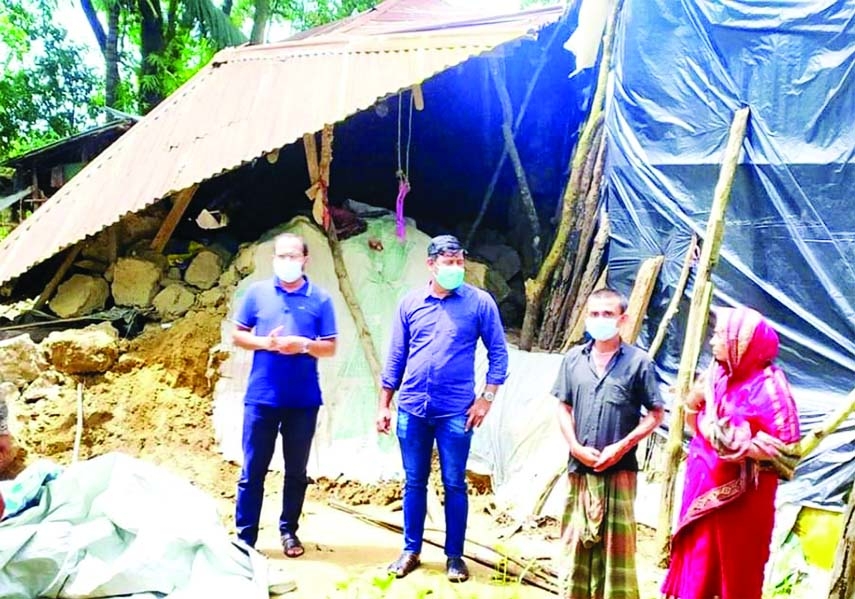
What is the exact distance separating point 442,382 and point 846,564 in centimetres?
177

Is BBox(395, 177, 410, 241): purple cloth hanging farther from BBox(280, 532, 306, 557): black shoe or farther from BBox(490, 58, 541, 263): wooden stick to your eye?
BBox(280, 532, 306, 557): black shoe

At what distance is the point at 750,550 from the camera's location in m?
2.61

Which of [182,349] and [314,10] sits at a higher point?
[314,10]

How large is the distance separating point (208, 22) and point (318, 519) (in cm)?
1238

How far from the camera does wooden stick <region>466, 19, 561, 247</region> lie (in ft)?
22.3

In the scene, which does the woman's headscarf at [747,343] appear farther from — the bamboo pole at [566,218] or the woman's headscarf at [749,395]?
the bamboo pole at [566,218]

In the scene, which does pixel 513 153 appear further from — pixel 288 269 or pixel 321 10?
pixel 321 10

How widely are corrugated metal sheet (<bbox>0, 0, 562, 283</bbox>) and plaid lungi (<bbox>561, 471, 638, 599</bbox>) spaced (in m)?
3.04

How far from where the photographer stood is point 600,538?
294 centimetres

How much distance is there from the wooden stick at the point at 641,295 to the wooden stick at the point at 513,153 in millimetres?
1883

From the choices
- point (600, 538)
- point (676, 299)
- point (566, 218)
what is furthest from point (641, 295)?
point (600, 538)

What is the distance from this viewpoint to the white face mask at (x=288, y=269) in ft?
12.1

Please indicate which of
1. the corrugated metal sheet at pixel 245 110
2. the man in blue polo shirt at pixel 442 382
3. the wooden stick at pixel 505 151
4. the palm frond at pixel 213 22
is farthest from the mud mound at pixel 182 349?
the palm frond at pixel 213 22

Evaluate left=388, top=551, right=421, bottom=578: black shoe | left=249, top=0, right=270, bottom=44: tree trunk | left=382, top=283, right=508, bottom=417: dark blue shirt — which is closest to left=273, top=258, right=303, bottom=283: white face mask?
left=382, top=283, right=508, bottom=417: dark blue shirt
